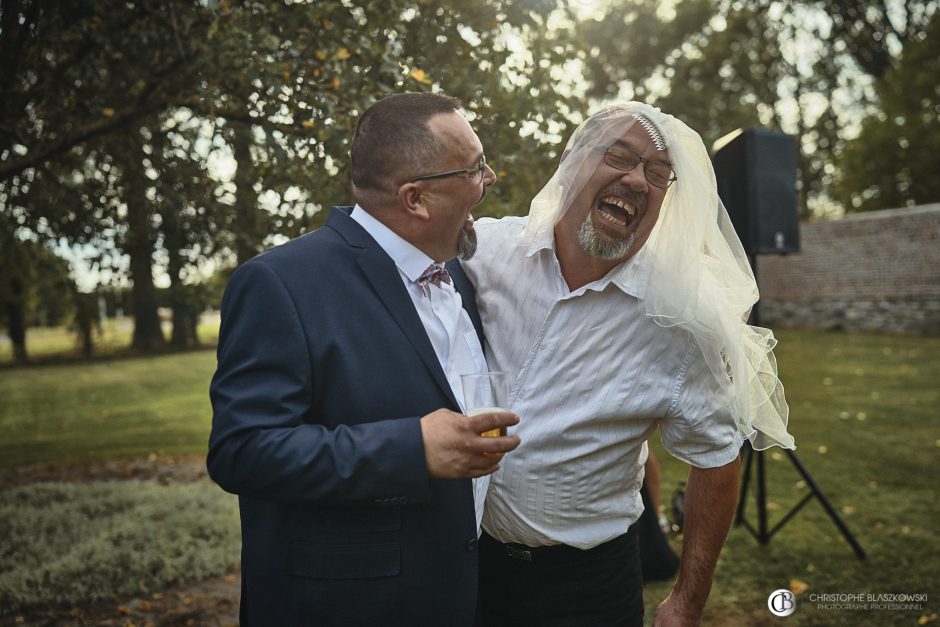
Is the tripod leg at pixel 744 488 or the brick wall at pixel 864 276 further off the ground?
the brick wall at pixel 864 276

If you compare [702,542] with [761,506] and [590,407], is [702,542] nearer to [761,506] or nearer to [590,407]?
[590,407]

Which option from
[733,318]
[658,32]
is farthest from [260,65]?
[658,32]

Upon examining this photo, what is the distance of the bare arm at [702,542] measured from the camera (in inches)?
85.9

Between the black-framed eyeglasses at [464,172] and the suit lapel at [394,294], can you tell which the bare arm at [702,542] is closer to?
the suit lapel at [394,294]

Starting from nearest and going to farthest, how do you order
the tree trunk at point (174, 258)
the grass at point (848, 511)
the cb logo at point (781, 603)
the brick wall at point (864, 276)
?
the cb logo at point (781, 603) < the grass at point (848, 511) < the tree trunk at point (174, 258) < the brick wall at point (864, 276)

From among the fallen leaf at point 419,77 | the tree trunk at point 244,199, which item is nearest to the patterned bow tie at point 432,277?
A: the fallen leaf at point 419,77

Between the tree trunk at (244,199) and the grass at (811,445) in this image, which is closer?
the grass at (811,445)

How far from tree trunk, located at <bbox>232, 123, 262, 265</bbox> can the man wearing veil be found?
2.78 meters

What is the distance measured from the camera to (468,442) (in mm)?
1544

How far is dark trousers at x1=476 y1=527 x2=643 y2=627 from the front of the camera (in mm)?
2271

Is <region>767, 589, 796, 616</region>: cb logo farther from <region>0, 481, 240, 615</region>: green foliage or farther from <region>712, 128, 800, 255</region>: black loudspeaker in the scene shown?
<region>0, 481, 240, 615</region>: green foliage

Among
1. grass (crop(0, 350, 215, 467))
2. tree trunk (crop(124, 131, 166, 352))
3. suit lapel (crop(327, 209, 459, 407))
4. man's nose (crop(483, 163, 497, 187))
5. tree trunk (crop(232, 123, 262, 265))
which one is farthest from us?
grass (crop(0, 350, 215, 467))

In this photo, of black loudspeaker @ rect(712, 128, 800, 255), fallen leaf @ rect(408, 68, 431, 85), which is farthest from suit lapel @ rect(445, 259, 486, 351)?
black loudspeaker @ rect(712, 128, 800, 255)

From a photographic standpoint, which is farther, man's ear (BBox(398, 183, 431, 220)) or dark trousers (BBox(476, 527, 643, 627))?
dark trousers (BBox(476, 527, 643, 627))
